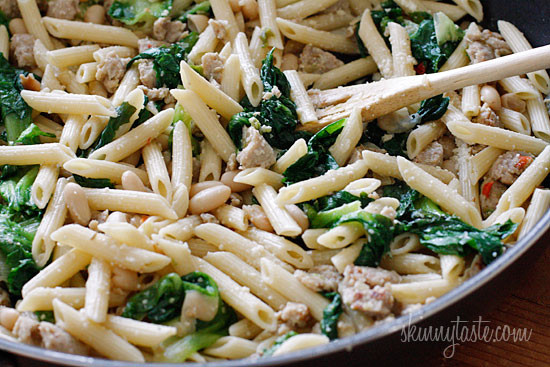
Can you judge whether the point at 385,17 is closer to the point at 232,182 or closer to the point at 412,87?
the point at 412,87

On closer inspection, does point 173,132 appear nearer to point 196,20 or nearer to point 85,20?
point 196,20

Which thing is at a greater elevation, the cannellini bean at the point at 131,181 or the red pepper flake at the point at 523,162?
the cannellini bean at the point at 131,181

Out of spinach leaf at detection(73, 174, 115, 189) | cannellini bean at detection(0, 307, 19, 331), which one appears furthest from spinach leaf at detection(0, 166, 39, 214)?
cannellini bean at detection(0, 307, 19, 331)

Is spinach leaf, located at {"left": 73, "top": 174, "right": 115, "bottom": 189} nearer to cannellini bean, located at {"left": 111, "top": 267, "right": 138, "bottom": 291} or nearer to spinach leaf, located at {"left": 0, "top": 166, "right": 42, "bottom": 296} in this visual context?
spinach leaf, located at {"left": 0, "top": 166, "right": 42, "bottom": 296}

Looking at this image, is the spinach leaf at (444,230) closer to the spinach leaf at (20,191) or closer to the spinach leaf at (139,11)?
the spinach leaf at (20,191)

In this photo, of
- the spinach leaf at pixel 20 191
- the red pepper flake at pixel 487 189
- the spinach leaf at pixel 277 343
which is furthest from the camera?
the red pepper flake at pixel 487 189

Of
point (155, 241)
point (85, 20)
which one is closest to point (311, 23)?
point (85, 20)

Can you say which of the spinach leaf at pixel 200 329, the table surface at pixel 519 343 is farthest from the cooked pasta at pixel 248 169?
the table surface at pixel 519 343

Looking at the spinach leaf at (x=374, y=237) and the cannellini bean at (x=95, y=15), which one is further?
the cannellini bean at (x=95, y=15)
